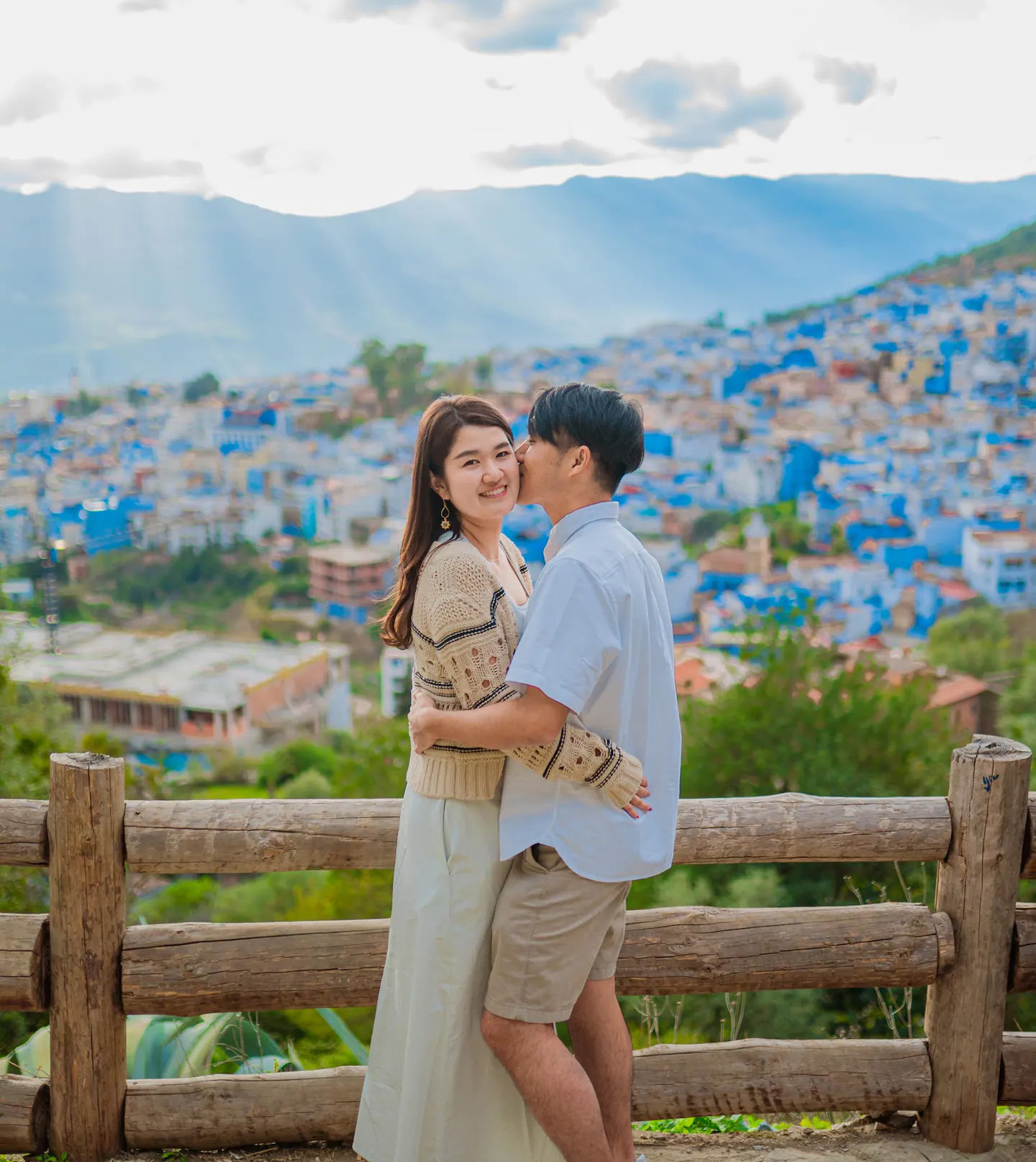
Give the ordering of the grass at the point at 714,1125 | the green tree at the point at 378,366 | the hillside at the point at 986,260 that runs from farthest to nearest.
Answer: the green tree at the point at 378,366 → the hillside at the point at 986,260 → the grass at the point at 714,1125

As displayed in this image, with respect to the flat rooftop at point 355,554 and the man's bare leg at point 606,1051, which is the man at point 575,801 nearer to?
the man's bare leg at point 606,1051

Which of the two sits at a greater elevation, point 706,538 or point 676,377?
point 676,377

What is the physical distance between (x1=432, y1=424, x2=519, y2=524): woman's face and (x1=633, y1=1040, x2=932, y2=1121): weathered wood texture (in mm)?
1095

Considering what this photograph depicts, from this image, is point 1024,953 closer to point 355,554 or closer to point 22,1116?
point 22,1116

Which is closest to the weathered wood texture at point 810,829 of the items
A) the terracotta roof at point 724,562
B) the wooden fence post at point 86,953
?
the wooden fence post at point 86,953

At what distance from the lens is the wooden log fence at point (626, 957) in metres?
1.94

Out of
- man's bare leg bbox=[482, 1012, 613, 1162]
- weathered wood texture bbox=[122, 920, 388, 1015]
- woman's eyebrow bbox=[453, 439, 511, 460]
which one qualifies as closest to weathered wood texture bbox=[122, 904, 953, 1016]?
weathered wood texture bbox=[122, 920, 388, 1015]

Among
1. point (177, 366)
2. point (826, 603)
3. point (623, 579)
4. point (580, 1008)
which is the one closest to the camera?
point (623, 579)

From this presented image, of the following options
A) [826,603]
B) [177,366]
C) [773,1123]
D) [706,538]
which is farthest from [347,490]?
[773,1123]

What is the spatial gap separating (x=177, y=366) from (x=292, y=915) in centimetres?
8103

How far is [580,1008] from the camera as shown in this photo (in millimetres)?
1659

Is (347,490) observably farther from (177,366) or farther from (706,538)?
(177,366)

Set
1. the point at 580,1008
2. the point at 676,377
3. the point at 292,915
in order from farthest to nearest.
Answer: the point at 676,377, the point at 292,915, the point at 580,1008

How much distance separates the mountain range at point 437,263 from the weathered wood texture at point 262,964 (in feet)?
260
